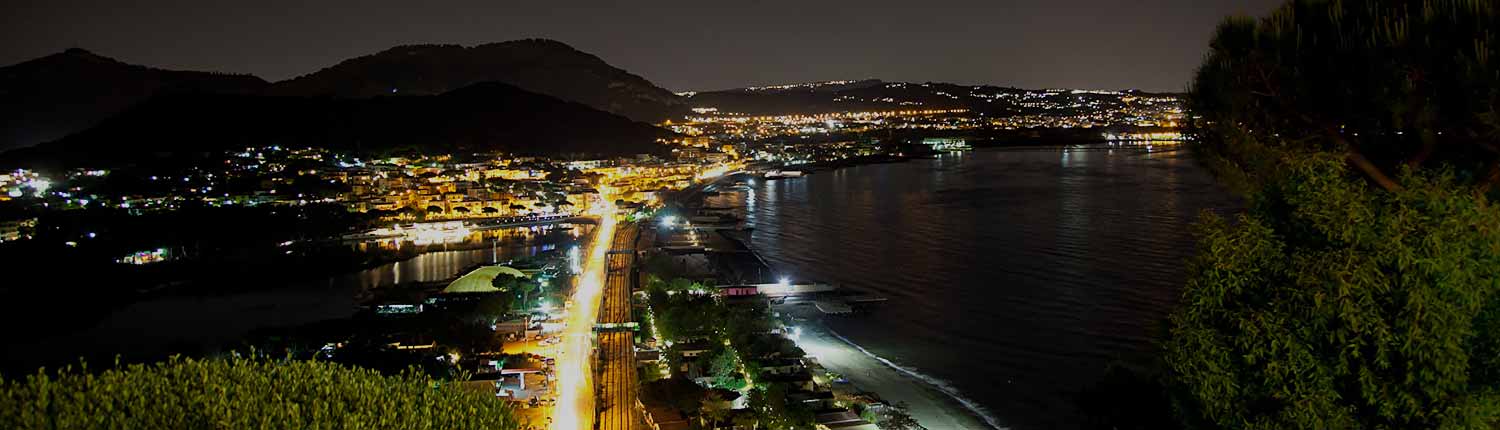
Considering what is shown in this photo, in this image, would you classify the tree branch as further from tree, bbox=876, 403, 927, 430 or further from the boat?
the boat

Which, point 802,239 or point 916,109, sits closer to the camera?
point 802,239

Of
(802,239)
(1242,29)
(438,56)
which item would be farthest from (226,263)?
(438,56)

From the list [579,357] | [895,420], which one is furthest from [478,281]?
[895,420]

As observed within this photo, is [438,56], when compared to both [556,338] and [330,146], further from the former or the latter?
[556,338]

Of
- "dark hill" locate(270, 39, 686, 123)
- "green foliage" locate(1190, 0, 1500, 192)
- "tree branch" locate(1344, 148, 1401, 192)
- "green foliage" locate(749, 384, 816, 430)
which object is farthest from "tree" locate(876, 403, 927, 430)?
"dark hill" locate(270, 39, 686, 123)

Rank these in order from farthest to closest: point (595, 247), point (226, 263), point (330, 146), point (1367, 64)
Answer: point (330, 146) → point (595, 247) → point (226, 263) → point (1367, 64)

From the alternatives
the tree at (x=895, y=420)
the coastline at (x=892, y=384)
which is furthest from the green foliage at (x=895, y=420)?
the coastline at (x=892, y=384)

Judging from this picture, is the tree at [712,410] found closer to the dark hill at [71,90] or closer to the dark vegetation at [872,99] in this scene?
the dark hill at [71,90]

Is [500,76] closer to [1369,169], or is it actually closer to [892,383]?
[892,383]

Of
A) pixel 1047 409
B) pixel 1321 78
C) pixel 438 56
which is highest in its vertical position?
pixel 438 56
